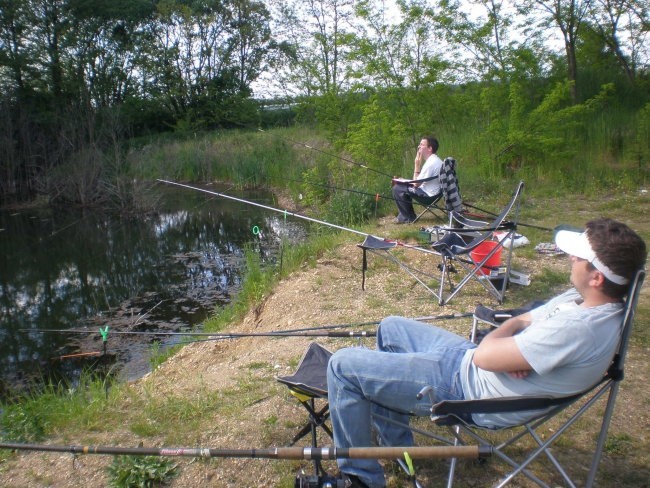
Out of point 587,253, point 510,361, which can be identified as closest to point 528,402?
point 510,361

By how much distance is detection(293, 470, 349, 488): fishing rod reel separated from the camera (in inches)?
89.0

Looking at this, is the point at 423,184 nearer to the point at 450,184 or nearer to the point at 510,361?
the point at 450,184

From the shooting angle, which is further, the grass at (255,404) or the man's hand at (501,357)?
the grass at (255,404)

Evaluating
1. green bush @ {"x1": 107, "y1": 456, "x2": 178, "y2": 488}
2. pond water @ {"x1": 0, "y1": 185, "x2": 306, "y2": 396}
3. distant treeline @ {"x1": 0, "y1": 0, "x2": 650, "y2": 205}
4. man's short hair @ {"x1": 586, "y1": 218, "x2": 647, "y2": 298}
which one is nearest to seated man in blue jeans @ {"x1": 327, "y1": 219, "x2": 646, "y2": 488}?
man's short hair @ {"x1": 586, "y1": 218, "x2": 647, "y2": 298}

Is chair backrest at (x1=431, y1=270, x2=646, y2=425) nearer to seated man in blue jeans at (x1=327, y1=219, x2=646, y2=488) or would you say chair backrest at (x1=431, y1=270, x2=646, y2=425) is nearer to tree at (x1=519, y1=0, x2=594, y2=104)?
→ seated man in blue jeans at (x1=327, y1=219, x2=646, y2=488)

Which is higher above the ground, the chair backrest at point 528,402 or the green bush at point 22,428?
the chair backrest at point 528,402

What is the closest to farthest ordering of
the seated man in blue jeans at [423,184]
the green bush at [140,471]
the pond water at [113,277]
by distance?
the green bush at [140,471] < the pond water at [113,277] < the seated man in blue jeans at [423,184]

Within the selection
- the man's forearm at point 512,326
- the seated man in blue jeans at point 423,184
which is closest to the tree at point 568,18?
the seated man in blue jeans at point 423,184

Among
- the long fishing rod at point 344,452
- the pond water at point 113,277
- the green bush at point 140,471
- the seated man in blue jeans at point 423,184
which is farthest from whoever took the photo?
the seated man in blue jeans at point 423,184

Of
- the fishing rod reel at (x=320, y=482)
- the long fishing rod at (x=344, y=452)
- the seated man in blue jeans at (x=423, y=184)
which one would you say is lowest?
the fishing rod reel at (x=320, y=482)

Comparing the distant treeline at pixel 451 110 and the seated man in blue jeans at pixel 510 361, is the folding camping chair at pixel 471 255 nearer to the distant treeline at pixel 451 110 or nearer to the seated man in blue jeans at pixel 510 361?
the seated man in blue jeans at pixel 510 361

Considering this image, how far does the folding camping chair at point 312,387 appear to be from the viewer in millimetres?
2404

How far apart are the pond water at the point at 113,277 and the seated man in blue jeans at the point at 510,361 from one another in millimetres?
2472

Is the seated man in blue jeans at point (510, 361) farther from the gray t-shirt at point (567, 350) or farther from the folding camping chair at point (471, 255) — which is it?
the folding camping chair at point (471, 255)
